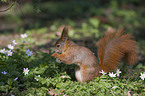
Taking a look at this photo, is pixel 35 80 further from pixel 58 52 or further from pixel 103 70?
pixel 103 70

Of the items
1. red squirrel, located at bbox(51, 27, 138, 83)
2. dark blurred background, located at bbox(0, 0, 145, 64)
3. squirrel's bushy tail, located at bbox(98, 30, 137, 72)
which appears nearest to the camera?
red squirrel, located at bbox(51, 27, 138, 83)

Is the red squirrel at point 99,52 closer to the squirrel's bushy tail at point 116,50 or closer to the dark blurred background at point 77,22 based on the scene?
the squirrel's bushy tail at point 116,50

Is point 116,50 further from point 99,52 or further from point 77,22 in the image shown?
point 77,22

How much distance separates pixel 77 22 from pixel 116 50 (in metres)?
3.80

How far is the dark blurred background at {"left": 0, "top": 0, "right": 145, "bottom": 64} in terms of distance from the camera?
4.80 meters

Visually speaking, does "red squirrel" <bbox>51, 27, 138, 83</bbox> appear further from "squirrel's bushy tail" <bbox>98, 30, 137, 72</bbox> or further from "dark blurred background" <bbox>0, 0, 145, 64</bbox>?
"dark blurred background" <bbox>0, 0, 145, 64</bbox>

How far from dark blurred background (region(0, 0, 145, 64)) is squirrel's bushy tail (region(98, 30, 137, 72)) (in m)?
1.45

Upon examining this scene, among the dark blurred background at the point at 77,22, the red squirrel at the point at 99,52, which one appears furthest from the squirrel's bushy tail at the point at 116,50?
the dark blurred background at the point at 77,22

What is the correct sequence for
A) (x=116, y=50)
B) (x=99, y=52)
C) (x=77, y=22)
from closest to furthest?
(x=116, y=50) < (x=99, y=52) < (x=77, y=22)

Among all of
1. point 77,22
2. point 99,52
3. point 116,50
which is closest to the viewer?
point 116,50

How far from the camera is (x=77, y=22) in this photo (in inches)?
244

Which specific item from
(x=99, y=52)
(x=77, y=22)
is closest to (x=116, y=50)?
(x=99, y=52)

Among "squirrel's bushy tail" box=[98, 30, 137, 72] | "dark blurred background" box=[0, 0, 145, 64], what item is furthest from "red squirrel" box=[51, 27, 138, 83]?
"dark blurred background" box=[0, 0, 145, 64]

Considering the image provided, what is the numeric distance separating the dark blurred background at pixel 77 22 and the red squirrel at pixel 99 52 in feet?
4.98
